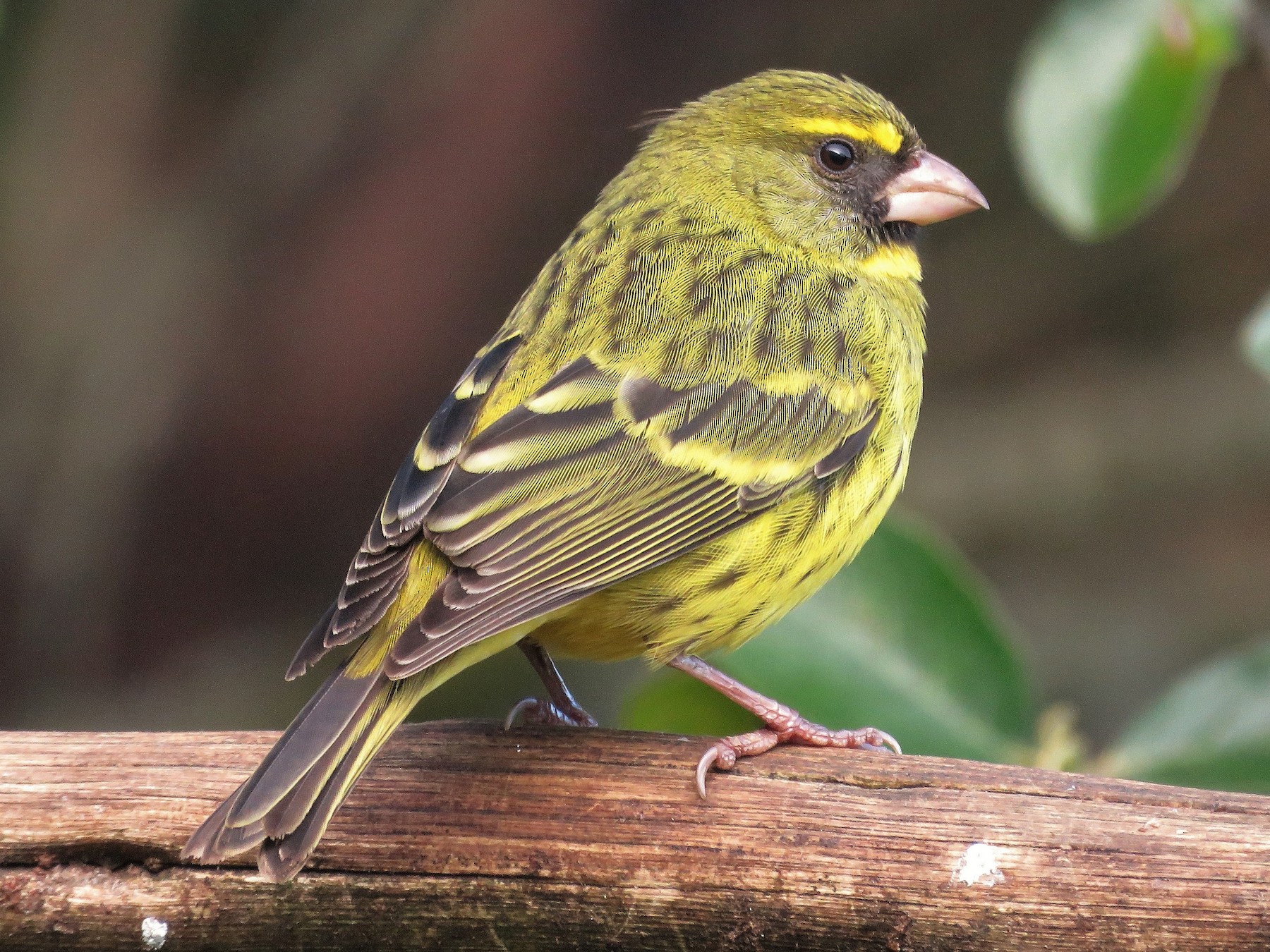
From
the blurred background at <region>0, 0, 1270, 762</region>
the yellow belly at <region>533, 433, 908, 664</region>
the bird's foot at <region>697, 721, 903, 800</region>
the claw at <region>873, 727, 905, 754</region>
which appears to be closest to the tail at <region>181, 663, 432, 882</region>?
the yellow belly at <region>533, 433, 908, 664</region>

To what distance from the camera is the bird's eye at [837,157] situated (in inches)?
149

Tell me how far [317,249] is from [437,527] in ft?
10.00

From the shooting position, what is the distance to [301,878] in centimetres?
268

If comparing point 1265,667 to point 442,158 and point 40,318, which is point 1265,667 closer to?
point 442,158

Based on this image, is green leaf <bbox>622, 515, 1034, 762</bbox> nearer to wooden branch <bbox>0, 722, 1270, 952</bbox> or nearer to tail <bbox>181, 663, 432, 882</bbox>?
wooden branch <bbox>0, 722, 1270, 952</bbox>

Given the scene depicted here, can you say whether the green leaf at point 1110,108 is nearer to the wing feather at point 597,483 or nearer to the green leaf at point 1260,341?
the green leaf at point 1260,341

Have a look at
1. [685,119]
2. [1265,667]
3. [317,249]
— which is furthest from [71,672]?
[1265,667]

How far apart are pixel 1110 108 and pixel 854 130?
64 cm

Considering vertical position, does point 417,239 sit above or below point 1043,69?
below

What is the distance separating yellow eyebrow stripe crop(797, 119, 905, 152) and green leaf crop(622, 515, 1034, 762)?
968mm

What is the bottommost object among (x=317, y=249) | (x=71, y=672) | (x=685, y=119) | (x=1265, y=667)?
(x=71, y=672)

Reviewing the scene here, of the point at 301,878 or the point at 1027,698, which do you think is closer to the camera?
the point at 301,878

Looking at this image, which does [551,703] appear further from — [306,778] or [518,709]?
[306,778]

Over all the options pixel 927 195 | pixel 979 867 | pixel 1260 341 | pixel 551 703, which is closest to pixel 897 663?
pixel 551 703
